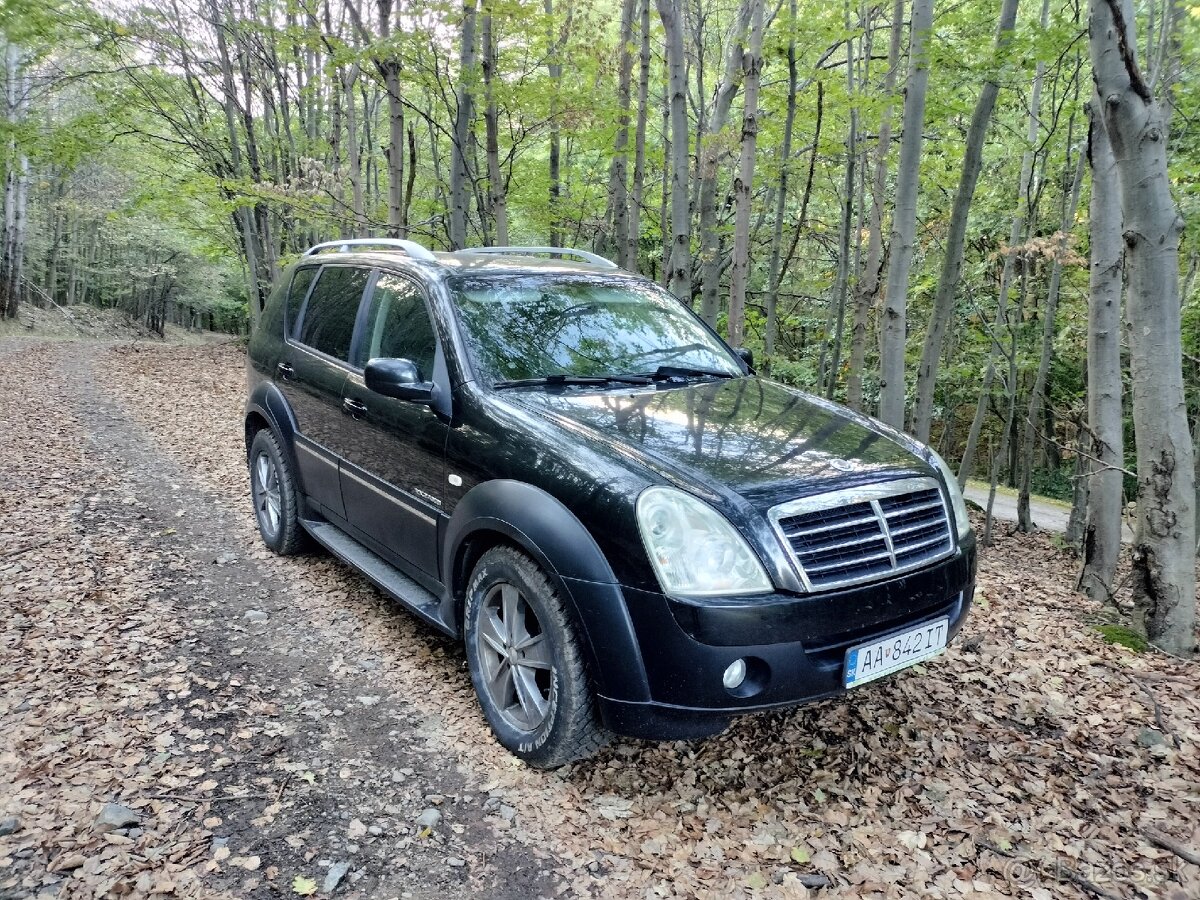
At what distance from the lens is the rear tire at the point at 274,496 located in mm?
4664

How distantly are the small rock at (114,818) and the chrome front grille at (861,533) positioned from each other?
91.4 inches

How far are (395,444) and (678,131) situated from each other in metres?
5.29

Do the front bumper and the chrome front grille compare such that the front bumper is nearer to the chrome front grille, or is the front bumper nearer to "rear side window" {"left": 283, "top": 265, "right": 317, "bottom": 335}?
the chrome front grille

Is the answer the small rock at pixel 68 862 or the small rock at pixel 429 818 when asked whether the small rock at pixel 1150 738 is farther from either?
the small rock at pixel 68 862

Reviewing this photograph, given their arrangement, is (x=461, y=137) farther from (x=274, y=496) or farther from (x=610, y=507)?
(x=610, y=507)

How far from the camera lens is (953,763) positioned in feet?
9.54

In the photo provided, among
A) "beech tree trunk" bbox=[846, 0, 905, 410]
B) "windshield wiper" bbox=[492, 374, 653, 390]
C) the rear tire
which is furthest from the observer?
"beech tree trunk" bbox=[846, 0, 905, 410]

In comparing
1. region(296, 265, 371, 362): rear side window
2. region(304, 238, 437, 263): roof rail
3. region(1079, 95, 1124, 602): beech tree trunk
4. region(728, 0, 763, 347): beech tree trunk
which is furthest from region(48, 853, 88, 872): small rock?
region(728, 0, 763, 347): beech tree trunk

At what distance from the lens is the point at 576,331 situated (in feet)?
11.6

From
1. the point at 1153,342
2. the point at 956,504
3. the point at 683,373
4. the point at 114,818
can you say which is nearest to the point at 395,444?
the point at 683,373

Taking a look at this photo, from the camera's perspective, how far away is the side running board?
326 cm

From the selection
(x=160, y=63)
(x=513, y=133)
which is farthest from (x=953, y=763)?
(x=160, y=63)

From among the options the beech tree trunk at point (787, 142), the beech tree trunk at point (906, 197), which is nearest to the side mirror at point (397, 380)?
the beech tree trunk at point (906, 197)

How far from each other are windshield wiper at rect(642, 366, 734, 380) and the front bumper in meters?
1.41
